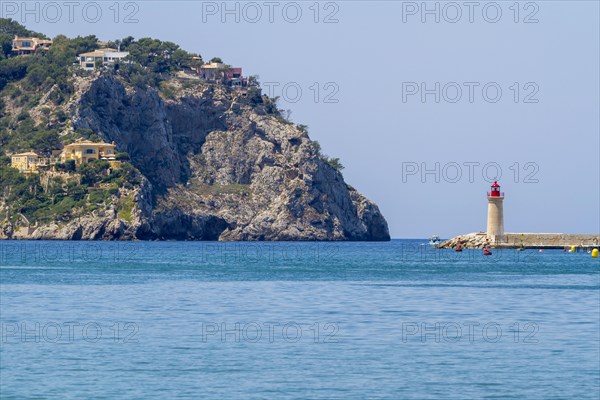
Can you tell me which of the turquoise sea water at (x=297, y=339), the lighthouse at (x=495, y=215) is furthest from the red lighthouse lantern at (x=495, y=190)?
the turquoise sea water at (x=297, y=339)

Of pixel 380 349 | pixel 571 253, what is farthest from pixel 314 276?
pixel 571 253

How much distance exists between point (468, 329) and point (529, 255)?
313 ft

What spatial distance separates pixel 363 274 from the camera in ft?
311

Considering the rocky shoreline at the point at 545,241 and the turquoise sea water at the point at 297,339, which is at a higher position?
the rocky shoreline at the point at 545,241

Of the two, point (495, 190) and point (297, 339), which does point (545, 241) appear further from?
point (297, 339)

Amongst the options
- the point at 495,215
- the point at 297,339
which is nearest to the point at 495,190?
the point at 495,215

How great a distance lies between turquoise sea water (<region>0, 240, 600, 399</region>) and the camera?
34.8m

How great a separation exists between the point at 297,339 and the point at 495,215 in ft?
335

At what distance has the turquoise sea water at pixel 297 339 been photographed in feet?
114

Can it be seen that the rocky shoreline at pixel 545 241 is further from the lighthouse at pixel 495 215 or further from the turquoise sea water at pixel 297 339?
the turquoise sea water at pixel 297 339

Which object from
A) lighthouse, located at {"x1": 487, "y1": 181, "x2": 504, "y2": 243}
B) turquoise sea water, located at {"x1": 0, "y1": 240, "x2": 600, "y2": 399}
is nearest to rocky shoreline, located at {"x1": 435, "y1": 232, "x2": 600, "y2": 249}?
lighthouse, located at {"x1": 487, "y1": 181, "x2": 504, "y2": 243}

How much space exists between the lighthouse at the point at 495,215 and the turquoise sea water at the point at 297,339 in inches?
2369

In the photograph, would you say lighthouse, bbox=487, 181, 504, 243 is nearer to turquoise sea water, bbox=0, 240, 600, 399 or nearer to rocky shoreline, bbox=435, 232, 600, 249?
rocky shoreline, bbox=435, 232, 600, 249

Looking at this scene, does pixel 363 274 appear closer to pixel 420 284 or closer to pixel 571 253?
pixel 420 284
